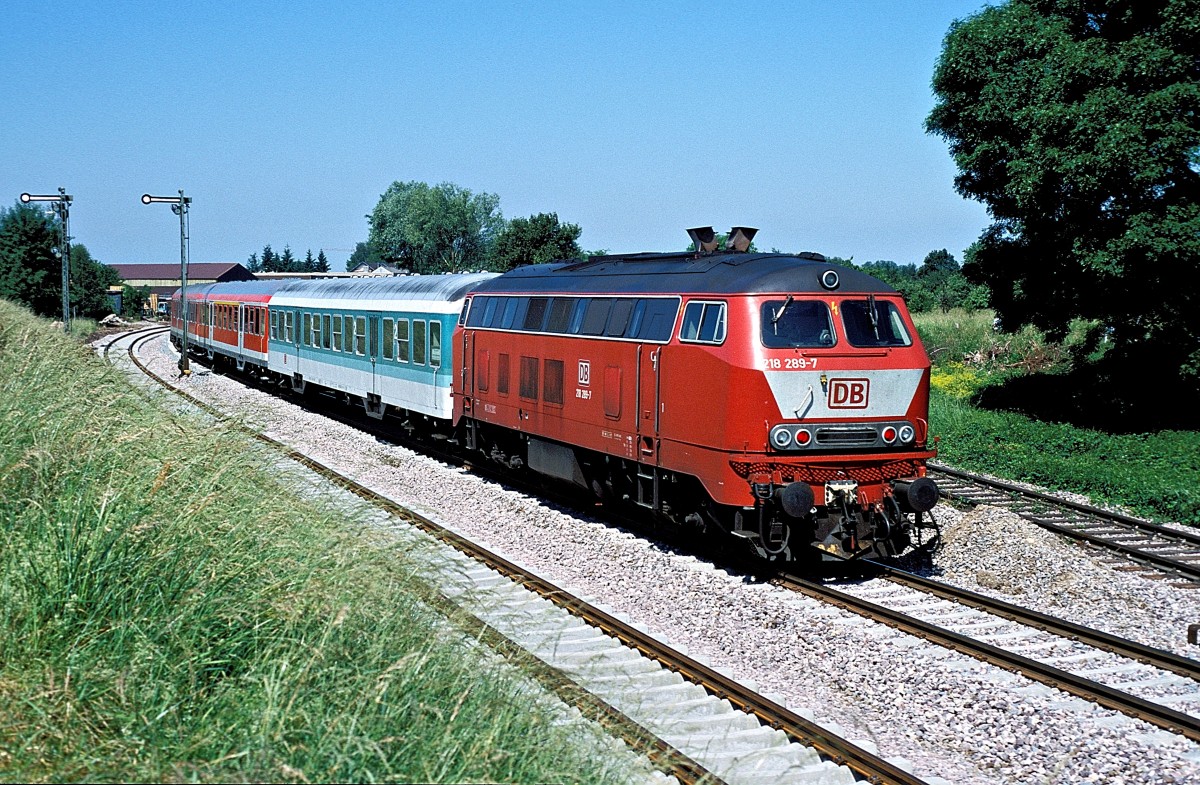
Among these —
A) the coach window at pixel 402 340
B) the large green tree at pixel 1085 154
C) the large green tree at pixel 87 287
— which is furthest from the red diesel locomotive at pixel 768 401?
the large green tree at pixel 87 287

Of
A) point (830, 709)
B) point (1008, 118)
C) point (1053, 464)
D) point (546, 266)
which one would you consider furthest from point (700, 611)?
point (1008, 118)

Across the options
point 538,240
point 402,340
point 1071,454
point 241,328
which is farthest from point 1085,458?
point 538,240

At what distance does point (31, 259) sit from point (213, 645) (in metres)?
56.8

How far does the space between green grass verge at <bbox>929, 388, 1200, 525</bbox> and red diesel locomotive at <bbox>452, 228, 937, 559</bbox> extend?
21.7 feet

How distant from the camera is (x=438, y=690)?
595 centimetres

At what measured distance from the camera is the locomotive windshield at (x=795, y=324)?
11.7 m

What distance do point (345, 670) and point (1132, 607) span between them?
29.2 feet

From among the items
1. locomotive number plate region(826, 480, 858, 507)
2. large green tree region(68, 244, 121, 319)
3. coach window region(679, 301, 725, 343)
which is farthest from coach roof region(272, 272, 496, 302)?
large green tree region(68, 244, 121, 319)

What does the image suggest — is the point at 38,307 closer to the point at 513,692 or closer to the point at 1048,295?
the point at 1048,295

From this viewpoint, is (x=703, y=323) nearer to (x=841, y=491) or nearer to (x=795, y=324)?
(x=795, y=324)

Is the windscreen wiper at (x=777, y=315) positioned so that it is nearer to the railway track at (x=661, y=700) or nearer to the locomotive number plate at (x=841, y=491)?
the locomotive number plate at (x=841, y=491)

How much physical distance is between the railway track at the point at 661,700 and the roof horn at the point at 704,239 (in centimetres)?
557

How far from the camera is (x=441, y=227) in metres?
112

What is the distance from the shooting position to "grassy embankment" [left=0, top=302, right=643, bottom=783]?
490cm
